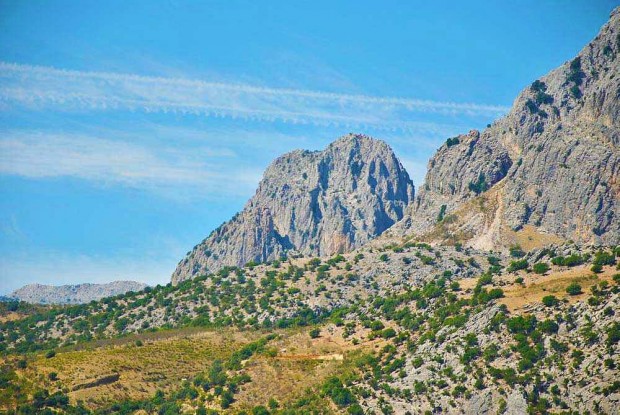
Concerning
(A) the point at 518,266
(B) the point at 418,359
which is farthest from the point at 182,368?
(A) the point at 518,266

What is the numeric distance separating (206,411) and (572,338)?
6479 centimetres

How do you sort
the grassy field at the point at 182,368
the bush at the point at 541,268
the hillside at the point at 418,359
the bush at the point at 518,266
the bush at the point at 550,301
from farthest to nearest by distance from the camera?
1. the bush at the point at 518,266
2. the bush at the point at 541,268
3. the grassy field at the point at 182,368
4. the bush at the point at 550,301
5. the hillside at the point at 418,359

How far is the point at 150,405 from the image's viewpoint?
15925 centimetres

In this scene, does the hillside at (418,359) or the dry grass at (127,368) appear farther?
the dry grass at (127,368)

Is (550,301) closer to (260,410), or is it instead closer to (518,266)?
(518,266)

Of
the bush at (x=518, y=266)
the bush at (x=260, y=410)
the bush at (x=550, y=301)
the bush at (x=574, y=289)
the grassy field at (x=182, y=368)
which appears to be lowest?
the bush at (x=260, y=410)

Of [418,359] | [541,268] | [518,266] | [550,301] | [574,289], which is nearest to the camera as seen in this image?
[550,301]

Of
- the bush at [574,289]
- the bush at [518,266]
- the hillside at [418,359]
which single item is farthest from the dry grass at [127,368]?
the bush at [574,289]

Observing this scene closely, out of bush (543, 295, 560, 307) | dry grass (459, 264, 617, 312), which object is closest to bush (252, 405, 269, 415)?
dry grass (459, 264, 617, 312)

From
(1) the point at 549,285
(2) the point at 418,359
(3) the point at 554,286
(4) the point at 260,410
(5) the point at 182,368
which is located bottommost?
(4) the point at 260,410

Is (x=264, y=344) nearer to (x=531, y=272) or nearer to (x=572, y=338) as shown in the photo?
(x=531, y=272)

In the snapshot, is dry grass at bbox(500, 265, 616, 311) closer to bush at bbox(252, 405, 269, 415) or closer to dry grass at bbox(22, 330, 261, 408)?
bush at bbox(252, 405, 269, 415)

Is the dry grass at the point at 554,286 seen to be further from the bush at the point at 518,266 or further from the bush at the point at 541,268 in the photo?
the bush at the point at 518,266

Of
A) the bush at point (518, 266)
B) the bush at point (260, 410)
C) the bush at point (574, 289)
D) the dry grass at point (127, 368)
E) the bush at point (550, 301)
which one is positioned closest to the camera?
the bush at point (550, 301)
